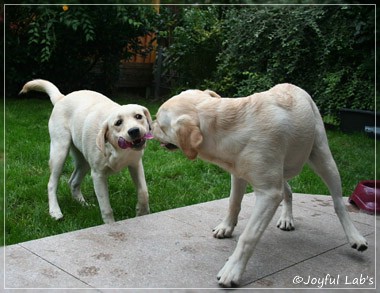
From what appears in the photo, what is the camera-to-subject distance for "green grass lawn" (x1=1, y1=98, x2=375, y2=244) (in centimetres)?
262

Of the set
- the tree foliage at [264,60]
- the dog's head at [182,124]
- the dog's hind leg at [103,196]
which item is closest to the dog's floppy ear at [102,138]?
the dog's hind leg at [103,196]

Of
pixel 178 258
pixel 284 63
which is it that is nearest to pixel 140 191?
pixel 178 258

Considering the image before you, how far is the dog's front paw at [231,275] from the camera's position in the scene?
5.41 ft

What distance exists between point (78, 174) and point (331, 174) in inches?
68.8

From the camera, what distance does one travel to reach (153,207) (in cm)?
298

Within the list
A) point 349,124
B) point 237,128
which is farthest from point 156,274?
point 349,124

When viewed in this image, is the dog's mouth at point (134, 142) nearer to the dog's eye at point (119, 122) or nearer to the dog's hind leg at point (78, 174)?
the dog's eye at point (119, 122)

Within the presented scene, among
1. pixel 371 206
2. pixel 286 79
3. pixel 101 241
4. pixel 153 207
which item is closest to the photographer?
pixel 101 241

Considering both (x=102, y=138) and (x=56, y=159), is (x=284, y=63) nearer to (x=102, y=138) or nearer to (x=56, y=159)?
(x=102, y=138)

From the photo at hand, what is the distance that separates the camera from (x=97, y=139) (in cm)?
239

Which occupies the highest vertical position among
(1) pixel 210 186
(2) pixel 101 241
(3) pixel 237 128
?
(3) pixel 237 128

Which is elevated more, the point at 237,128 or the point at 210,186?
the point at 237,128

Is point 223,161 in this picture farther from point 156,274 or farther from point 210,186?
point 210,186

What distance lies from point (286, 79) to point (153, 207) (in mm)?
1418
